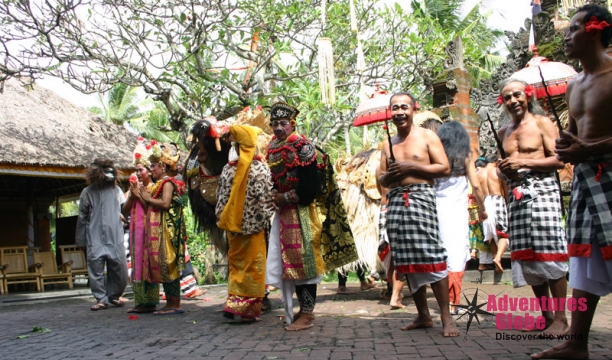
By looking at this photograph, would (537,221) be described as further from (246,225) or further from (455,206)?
(246,225)

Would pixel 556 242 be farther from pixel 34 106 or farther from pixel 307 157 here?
pixel 34 106

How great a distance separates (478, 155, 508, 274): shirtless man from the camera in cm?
856

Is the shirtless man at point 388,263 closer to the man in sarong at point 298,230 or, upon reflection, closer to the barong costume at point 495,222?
the man in sarong at point 298,230

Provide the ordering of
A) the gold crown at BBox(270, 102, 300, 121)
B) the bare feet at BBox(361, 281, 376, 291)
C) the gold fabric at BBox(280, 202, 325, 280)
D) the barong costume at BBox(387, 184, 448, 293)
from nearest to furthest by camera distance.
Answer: the barong costume at BBox(387, 184, 448, 293)
the gold fabric at BBox(280, 202, 325, 280)
the gold crown at BBox(270, 102, 300, 121)
the bare feet at BBox(361, 281, 376, 291)

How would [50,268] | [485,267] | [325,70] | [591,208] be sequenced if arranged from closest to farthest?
[591,208]
[485,267]
[325,70]
[50,268]

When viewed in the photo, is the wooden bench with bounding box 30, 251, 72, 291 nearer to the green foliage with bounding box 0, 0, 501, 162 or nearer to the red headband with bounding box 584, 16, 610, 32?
the green foliage with bounding box 0, 0, 501, 162

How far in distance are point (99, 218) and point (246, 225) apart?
3531 mm

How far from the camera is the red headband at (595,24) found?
343 centimetres

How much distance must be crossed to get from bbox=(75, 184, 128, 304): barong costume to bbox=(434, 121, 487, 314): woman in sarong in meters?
4.78

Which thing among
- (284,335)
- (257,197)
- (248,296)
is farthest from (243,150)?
(284,335)

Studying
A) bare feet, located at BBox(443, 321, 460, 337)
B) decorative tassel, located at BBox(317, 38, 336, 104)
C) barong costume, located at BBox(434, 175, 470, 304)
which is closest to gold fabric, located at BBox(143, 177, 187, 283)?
barong costume, located at BBox(434, 175, 470, 304)

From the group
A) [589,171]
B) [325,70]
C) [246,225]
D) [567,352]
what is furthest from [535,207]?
[325,70]

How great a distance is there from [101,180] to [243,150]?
11.0 ft

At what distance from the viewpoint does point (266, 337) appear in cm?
485
